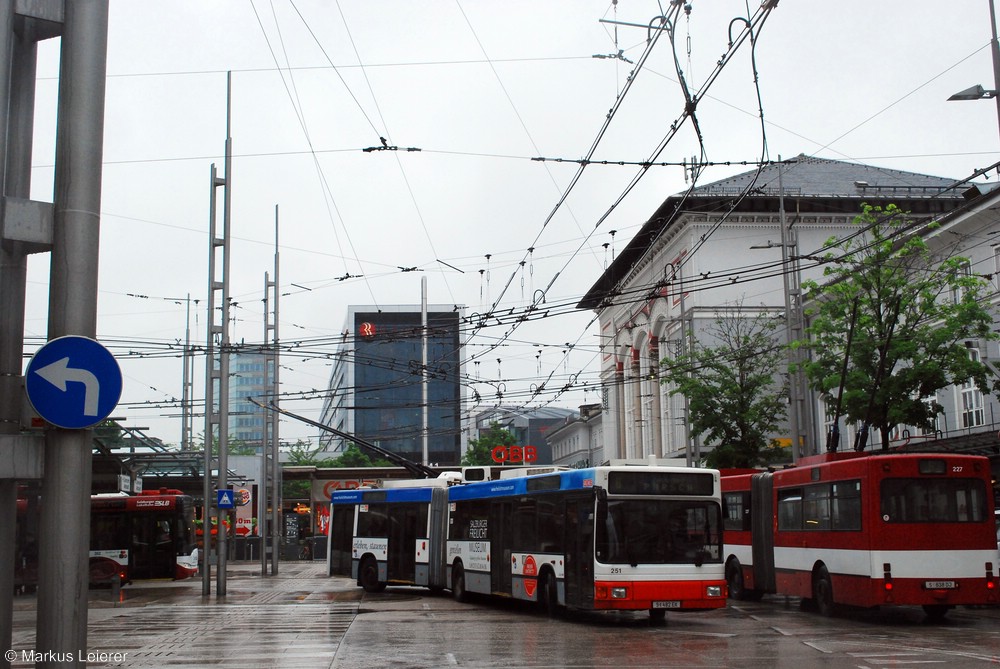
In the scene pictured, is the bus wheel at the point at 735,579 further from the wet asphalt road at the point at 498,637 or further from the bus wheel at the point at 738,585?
the wet asphalt road at the point at 498,637

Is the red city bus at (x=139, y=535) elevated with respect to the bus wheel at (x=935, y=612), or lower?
elevated

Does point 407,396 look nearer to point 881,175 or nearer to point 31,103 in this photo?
point 881,175

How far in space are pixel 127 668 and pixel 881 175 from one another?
1976 inches

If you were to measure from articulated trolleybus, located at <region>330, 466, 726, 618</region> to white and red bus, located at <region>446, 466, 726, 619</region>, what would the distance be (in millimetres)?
17

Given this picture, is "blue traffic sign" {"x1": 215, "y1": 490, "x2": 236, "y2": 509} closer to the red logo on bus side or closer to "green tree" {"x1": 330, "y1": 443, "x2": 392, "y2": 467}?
the red logo on bus side

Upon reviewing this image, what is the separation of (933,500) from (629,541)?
16.4 ft

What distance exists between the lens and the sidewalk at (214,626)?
1460 cm

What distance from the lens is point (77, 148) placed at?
6.69 m

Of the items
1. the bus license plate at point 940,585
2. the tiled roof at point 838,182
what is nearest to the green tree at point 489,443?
the tiled roof at point 838,182

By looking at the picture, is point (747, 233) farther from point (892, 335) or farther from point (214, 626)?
point (214, 626)

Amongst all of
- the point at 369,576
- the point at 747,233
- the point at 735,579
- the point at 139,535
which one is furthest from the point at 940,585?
the point at 747,233

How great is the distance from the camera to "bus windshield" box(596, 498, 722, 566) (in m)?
18.7

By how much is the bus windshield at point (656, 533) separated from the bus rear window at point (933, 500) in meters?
2.85

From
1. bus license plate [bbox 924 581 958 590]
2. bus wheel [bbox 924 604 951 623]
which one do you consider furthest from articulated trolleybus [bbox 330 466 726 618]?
bus wheel [bbox 924 604 951 623]
